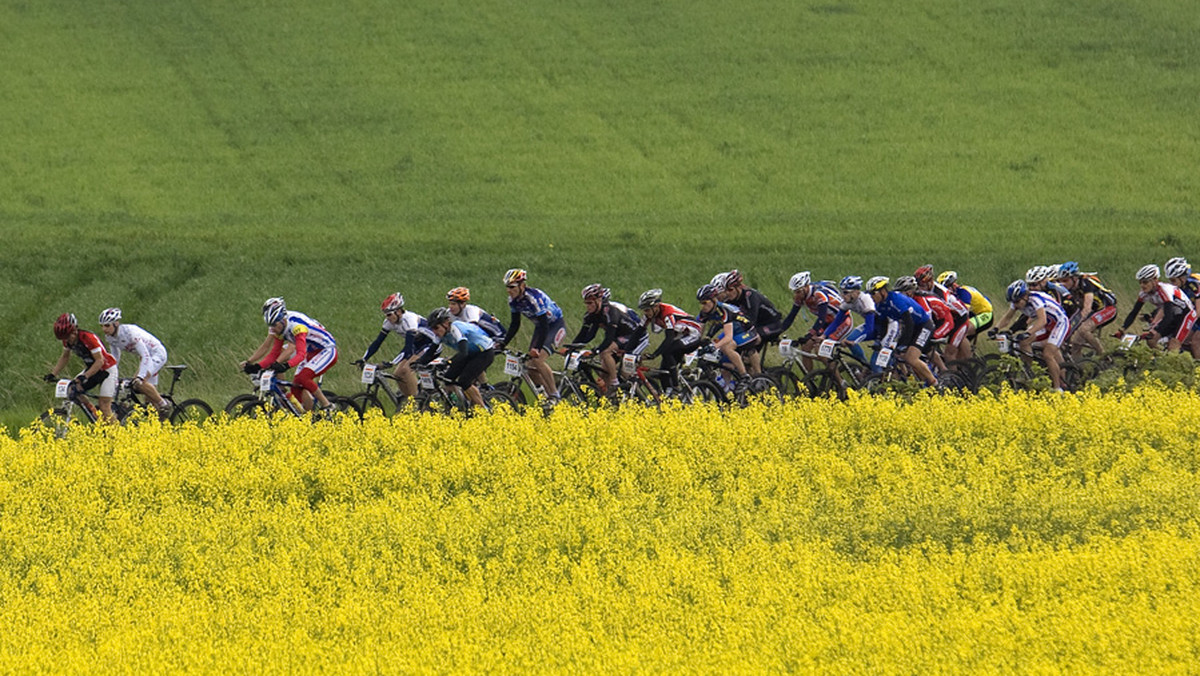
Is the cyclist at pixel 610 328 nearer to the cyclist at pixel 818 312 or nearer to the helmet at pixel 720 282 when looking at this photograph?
the helmet at pixel 720 282

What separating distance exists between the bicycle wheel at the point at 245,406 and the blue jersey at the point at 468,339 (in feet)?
8.12

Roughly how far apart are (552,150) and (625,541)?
29.6m

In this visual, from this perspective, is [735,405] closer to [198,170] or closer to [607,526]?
[607,526]

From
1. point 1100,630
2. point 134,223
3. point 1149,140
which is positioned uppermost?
point 1100,630

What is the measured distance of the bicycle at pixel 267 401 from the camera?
1703 cm

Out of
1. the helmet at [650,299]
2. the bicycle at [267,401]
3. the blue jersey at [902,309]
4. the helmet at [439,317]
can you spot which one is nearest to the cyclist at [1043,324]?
the blue jersey at [902,309]

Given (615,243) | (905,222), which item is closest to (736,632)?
(615,243)

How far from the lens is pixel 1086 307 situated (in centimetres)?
2120

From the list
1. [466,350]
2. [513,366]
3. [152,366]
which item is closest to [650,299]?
[513,366]

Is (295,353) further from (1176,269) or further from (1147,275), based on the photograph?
(1176,269)

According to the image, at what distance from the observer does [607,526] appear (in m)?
12.9

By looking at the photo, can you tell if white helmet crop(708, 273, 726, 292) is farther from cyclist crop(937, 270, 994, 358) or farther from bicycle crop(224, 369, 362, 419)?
bicycle crop(224, 369, 362, 419)

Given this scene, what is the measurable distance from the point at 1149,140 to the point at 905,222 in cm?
1076

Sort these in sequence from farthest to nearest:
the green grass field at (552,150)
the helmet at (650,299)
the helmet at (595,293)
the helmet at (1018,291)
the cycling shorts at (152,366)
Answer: the green grass field at (552,150)
the helmet at (1018,291)
the helmet at (595,293)
the helmet at (650,299)
the cycling shorts at (152,366)
